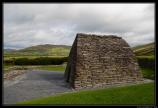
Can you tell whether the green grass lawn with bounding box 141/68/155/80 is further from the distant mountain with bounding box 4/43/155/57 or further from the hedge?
the hedge

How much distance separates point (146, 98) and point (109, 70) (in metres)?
7.77

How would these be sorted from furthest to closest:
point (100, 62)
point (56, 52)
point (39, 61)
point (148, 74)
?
point (56, 52), point (39, 61), point (148, 74), point (100, 62)

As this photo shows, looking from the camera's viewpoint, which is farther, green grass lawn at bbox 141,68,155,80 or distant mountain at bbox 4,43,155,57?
distant mountain at bbox 4,43,155,57

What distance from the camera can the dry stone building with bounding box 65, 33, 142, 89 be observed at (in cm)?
1959

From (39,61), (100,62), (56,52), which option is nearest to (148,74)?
(100,62)

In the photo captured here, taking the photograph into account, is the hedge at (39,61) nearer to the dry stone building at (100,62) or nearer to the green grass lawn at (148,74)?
the green grass lawn at (148,74)

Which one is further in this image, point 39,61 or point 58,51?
point 58,51

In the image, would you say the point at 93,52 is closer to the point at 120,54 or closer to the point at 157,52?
the point at 120,54

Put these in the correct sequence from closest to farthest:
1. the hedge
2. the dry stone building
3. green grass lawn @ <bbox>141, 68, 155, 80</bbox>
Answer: the dry stone building → green grass lawn @ <bbox>141, 68, 155, 80</bbox> → the hedge

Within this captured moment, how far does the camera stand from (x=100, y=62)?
68.7 ft

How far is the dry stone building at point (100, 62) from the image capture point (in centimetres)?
1959

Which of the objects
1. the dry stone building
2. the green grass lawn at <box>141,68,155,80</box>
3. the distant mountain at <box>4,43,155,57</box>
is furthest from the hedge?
the dry stone building

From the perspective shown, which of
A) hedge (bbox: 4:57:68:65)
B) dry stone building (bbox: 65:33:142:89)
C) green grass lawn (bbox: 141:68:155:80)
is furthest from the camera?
hedge (bbox: 4:57:68:65)

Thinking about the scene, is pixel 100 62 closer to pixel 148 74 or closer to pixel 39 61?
pixel 148 74
